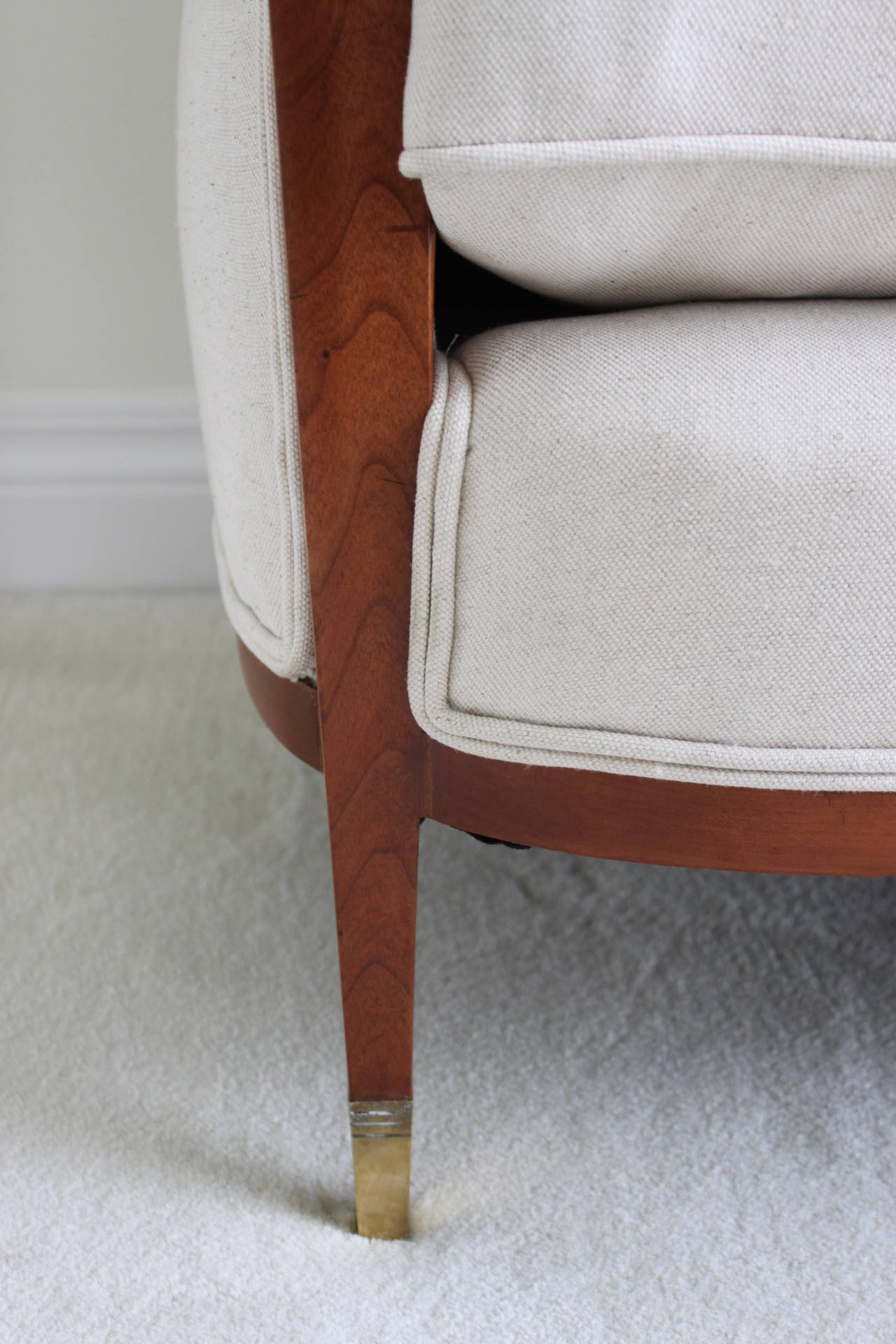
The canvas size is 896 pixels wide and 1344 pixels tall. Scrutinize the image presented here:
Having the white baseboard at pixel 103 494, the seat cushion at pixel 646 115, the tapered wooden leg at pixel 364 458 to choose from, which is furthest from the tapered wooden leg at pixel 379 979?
the white baseboard at pixel 103 494

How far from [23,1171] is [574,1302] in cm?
23

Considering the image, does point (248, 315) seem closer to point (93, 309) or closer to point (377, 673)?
point (377, 673)

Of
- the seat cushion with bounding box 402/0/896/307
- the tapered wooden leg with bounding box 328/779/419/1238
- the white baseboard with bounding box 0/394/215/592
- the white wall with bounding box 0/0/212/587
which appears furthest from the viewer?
the white baseboard with bounding box 0/394/215/592

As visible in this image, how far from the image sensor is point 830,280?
35cm

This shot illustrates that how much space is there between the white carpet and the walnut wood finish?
0.17 m

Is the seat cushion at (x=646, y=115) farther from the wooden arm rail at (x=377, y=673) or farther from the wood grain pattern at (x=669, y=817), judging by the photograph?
the wood grain pattern at (x=669, y=817)

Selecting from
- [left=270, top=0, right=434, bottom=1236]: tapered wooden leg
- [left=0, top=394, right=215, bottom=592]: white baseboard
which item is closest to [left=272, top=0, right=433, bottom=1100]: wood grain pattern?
[left=270, top=0, right=434, bottom=1236]: tapered wooden leg

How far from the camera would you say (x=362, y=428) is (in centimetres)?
34

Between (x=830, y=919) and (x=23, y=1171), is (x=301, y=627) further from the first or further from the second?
(x=830, y=919)

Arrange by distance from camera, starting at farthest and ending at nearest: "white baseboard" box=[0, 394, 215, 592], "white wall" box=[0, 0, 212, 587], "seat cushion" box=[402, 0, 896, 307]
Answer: "white baseboard" box=[0, 394, 215, 592] < "white wall" box=[0, 0, 212, 587] < "seat cushion" box=[402, 0, 896, 307]

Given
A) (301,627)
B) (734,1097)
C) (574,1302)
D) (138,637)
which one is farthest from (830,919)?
(138,637)

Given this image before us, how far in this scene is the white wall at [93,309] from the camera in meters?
0.86

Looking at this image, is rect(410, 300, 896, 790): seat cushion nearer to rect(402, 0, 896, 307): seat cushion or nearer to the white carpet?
rect(402, 0, 896, 307): seat cushion

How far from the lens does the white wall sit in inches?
33.9
